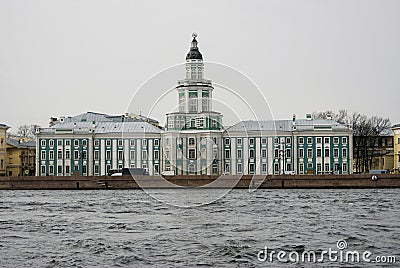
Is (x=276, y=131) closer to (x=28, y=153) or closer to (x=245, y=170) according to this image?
(x=245, y=170)

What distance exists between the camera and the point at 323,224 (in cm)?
2562

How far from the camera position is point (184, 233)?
22938mm

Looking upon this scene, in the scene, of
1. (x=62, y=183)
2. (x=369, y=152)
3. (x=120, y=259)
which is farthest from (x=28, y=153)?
(x=120, y=259)

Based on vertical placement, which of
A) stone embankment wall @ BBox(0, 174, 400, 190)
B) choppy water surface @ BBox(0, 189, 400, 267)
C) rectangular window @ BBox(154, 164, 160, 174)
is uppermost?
Answer: rectangular window @ BBox(154, 164, 160, 174)

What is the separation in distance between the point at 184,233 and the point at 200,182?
36.2m

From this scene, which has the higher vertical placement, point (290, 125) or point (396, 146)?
point (290, 125)

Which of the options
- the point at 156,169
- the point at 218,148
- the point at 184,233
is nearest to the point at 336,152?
the point at 218,148

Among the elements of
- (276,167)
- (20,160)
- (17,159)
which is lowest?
(276,167)

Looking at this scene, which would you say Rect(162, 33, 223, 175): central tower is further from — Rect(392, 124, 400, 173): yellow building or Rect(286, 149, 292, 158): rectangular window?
Rect(392, 124, 400, 173): yellow building

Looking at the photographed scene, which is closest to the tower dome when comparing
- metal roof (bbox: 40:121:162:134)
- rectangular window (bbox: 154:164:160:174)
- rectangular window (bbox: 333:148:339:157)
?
metal roof (bbox: 40:121:162:134)

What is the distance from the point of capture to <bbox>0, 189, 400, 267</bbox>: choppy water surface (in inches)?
715

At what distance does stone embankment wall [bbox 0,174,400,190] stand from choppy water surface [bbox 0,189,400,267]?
74.6 feet

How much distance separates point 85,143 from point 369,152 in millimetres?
32082

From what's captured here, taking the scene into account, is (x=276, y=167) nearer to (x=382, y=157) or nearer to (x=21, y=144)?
(x=382, y=157)
